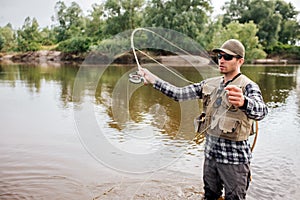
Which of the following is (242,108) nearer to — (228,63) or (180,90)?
(228,63)

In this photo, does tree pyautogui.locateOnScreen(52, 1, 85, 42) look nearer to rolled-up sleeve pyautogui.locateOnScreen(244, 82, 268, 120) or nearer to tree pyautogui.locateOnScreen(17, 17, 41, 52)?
tree pyautogui.locateOnScreen(17, 17, 41, 52)

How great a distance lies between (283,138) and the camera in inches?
322

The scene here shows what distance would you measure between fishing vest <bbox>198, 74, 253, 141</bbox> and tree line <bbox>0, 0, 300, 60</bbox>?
34.7 metres

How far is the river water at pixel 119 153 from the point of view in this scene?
201 inches

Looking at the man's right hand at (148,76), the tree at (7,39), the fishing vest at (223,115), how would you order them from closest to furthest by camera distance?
the fishing vest at (223,115) < the man's right hand at (148,76) < the tree at (7,39)

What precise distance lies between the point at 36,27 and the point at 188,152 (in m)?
68.8

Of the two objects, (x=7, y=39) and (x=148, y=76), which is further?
(x=7, y=39)

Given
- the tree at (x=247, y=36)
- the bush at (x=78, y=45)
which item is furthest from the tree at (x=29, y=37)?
the tree at (x=247, y=36)

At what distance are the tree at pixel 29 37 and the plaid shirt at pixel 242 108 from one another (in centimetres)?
6107

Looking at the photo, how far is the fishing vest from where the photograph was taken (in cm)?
334

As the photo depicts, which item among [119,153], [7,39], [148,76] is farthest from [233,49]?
[7,39]

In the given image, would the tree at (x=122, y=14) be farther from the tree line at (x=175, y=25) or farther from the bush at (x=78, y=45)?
the bush at (x=78, y=45)

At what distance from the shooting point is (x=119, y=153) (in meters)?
6.84

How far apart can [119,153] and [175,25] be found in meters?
33.3
